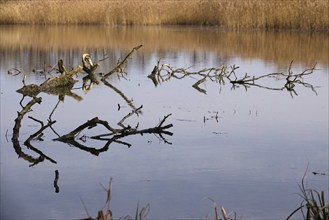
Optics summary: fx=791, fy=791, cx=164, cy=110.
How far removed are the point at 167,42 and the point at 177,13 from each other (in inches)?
170

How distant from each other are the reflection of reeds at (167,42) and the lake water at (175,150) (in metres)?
1.53

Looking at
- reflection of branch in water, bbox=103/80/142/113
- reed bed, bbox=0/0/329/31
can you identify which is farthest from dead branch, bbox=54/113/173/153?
reed bed, bbox=0/0/329/31

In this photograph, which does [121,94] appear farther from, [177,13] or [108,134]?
[177,13]

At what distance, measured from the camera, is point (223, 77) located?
31.4 feet

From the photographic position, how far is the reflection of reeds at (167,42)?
41.1ft

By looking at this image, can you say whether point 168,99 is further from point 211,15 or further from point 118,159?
point 211,15

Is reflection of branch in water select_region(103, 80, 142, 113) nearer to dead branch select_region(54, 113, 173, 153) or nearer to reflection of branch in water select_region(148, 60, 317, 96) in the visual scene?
reflection of branch in water select_region(148, 60, 317, 96)

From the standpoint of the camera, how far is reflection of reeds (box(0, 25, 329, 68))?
12.5 m

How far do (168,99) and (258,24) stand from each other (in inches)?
388

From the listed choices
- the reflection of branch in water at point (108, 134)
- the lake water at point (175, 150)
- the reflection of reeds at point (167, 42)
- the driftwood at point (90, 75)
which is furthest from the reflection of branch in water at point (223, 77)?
the reflection of branch in water at point (108, 134)

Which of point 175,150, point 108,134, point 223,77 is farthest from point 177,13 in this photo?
point 175,150

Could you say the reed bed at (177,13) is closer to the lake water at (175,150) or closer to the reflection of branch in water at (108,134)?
the lake water at (175,150)

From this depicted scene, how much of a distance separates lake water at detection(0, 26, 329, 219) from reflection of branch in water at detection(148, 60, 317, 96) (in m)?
0.10

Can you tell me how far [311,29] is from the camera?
16344mm
